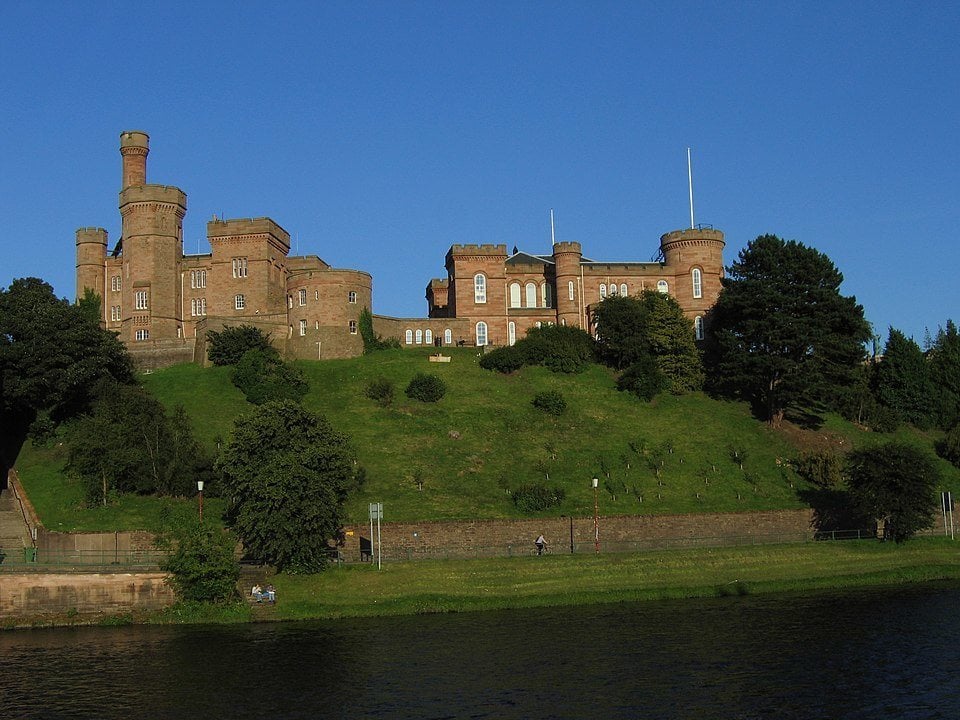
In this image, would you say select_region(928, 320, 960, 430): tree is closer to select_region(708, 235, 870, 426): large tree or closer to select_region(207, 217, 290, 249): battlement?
select_region(708, 235, 870, 426): large tree

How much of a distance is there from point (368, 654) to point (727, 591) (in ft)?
57.6

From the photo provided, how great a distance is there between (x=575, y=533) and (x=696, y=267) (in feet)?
146

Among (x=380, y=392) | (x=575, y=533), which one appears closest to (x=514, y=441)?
(x=380, y=392)

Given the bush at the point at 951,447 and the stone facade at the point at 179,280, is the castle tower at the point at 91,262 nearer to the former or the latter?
the stone facade at the point at 179,280

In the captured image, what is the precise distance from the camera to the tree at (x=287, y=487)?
42.8 meters

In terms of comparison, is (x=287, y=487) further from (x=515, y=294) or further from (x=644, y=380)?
(x=515, y=294)

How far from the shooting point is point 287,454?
44750 millimetres

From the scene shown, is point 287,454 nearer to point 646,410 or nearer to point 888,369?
point 646,410

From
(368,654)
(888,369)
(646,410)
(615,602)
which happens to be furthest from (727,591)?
(888,369)

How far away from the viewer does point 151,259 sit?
290 feet

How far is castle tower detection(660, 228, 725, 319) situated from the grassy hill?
1391 cm

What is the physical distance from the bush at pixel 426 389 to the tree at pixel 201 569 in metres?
32.7

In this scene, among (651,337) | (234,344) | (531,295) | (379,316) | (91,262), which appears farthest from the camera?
(91,262)

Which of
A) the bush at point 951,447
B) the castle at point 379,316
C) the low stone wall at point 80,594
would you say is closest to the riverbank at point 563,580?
the low stone wall at point 80,594
